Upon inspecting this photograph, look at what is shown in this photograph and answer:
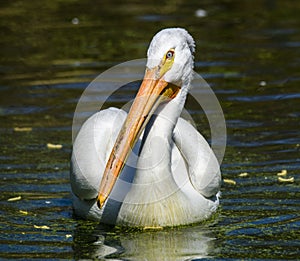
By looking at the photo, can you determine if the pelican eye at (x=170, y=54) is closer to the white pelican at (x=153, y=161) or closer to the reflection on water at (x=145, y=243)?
the white pelican at (x=153, y=161)

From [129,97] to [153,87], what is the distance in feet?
12.7

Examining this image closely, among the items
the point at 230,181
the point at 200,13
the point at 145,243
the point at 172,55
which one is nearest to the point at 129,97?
the point at 230,181

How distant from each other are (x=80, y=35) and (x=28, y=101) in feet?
10.4

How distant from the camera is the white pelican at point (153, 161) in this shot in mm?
5891

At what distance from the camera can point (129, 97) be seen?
32.2 feet

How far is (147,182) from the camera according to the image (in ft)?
19.6

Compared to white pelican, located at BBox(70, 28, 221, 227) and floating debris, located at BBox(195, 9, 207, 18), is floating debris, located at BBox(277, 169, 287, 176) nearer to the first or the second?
white pelican, located at BBox(70, 28, 221, 227)

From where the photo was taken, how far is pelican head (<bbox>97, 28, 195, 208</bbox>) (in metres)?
5.82

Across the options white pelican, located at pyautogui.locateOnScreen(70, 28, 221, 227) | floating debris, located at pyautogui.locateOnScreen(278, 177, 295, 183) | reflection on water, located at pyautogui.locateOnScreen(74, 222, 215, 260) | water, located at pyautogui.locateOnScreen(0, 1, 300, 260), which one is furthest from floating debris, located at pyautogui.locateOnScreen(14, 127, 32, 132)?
floating debris, located at pyautogui.locateOnScreen(278, 177, 295, 183)

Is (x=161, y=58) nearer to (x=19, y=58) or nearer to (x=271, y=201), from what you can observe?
(x=271, y=201)

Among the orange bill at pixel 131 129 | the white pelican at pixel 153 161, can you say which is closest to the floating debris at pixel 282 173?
the white pelican at pixel 153 161

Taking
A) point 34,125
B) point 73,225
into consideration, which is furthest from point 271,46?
point 73,225

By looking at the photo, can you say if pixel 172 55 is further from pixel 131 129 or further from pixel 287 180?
pixel 287 180

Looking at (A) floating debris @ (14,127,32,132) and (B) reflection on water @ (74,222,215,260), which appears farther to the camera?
(A) floating debris @ (14,127,32,132)
